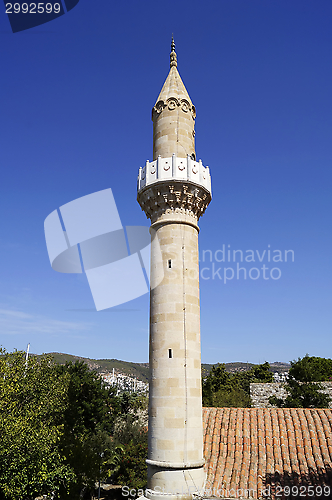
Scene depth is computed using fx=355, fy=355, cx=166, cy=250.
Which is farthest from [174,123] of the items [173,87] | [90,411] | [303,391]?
[90,411]

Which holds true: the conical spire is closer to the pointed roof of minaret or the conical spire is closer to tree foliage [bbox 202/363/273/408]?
the pointed roof of minaret

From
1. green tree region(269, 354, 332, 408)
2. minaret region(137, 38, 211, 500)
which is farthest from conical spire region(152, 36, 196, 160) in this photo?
green tree region(269, 354, 332, 408)

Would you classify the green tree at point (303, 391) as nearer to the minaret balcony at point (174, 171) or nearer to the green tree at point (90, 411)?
the green tree at point (90, 411)

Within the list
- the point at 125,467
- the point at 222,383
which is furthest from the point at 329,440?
the point at 222,383

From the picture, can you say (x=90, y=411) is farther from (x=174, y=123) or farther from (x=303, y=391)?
(x=174, y=123)

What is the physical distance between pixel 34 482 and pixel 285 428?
11080 mm

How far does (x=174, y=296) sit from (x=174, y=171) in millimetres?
5607

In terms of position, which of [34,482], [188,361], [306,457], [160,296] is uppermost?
[160,296]

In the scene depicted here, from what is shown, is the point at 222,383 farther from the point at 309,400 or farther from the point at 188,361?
the point at 188,361

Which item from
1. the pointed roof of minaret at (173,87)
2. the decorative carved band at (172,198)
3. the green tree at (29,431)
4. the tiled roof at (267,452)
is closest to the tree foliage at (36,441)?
the green tree at (29,431)

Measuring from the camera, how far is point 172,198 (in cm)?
1619

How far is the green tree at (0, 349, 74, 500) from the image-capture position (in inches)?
566

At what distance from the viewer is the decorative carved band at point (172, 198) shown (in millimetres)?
16188

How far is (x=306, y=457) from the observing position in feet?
47.3
